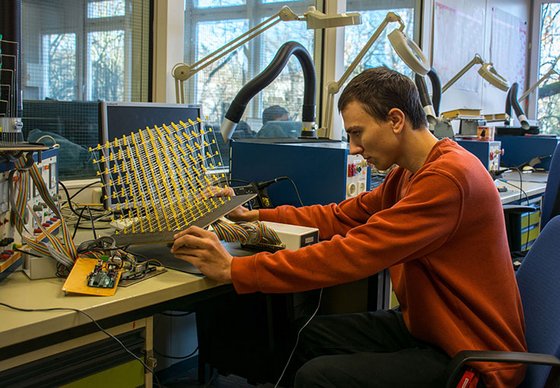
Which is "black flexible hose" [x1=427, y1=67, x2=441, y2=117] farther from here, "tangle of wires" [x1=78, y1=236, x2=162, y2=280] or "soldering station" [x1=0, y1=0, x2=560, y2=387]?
"tangle of wires" [x1=78, y1=236, x2=162, y2=280]

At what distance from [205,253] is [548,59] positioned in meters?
5.15

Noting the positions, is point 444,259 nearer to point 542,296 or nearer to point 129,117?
point 542,296

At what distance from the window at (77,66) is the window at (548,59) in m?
4.24

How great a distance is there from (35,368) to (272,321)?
971 millimetres

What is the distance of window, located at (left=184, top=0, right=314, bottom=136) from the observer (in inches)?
106

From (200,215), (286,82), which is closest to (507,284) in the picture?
(200,215)

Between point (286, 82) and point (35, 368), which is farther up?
point (286, 82)

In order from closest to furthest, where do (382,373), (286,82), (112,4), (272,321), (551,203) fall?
1. (382,373)
2. (272,321)
3. (112,4)
4. (551,203)
5. (286,82)

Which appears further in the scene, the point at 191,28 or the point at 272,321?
the point at 191,28

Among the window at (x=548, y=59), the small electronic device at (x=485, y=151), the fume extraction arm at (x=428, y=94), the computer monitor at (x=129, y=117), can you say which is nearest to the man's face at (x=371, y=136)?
the computer monitor at (x=129, y=117)

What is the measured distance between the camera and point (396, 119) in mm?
1468

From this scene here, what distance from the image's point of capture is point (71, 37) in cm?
220

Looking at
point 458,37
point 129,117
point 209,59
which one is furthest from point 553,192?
point 458,37

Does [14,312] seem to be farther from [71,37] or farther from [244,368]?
[71,37]
